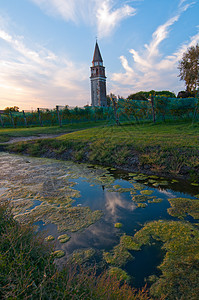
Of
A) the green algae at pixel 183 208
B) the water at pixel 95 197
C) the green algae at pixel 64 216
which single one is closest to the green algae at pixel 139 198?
the water at pixel 95 197

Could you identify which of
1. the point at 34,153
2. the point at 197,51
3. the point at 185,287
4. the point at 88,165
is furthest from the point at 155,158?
the point at 197,51

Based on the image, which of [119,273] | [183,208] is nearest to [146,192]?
[183,208]

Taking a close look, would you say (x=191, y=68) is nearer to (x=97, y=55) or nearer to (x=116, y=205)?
(x=116, y=205)

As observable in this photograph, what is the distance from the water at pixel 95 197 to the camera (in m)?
3.01

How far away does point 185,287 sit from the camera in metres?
2.23

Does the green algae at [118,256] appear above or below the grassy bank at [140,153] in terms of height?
below

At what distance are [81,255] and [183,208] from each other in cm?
264

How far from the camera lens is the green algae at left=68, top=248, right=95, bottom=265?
2.77 meters

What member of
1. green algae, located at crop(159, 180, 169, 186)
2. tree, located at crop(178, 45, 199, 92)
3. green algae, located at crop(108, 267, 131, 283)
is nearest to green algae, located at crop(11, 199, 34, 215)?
green algae, located at crop(108, 267, 131, 283)

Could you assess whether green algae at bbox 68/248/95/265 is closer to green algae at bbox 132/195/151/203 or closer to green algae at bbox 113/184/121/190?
green algae at bbox 132/195/151/203

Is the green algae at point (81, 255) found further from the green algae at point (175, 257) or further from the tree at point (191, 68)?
the tree at point (191, 68)

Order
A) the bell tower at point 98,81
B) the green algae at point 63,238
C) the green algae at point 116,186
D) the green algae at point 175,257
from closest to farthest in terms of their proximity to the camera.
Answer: the green algae at point 175,257, the green algae at point 63,238, the green algae at point 116,186, the bell tower at point 98,81

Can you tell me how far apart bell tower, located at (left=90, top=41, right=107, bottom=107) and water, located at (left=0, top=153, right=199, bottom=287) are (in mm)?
54974

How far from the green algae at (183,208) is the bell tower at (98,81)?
5749 centimetres
